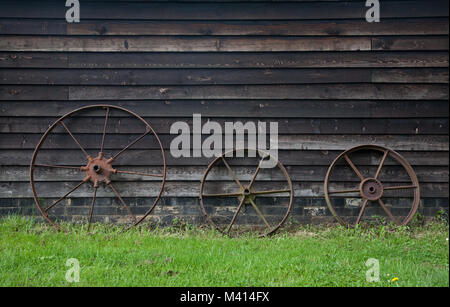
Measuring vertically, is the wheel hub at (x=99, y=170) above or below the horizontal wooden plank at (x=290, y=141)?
below

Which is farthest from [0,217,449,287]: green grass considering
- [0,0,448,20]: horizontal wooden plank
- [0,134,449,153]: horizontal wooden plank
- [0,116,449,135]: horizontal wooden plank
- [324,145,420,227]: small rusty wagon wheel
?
[0,0,448,20]: horizontal wooden plank

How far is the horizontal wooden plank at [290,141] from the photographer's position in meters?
4.31

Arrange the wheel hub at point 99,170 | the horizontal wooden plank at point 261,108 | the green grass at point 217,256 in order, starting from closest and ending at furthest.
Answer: the green grass at point 217,256, the wheel hub at point 99,170, the horizontal wooden plank at point 261,108

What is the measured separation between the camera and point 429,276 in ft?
9.99

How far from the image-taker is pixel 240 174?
4352 millimetres

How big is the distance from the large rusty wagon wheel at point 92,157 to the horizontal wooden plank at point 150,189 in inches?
0.5

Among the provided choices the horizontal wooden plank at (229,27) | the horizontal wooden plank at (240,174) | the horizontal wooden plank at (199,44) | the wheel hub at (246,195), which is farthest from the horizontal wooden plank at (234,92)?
the wheel hub at (246,195)

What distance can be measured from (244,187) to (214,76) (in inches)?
55.1

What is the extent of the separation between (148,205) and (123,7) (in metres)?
2.42

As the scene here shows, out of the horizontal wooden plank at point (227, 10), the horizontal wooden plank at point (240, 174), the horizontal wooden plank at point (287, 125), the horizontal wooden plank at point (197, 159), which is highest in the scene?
the horizontal wooden plank at point (227, 10)

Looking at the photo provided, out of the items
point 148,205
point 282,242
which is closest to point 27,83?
point 148,205

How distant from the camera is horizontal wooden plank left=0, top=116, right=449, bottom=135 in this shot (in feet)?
14.1

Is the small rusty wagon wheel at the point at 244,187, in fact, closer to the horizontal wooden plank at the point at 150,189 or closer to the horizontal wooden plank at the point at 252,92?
the horizontal wooden plank at the point at 150,189

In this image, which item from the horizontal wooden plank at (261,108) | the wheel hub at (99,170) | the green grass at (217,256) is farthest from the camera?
the horizontal wooden plank at (261,108)
